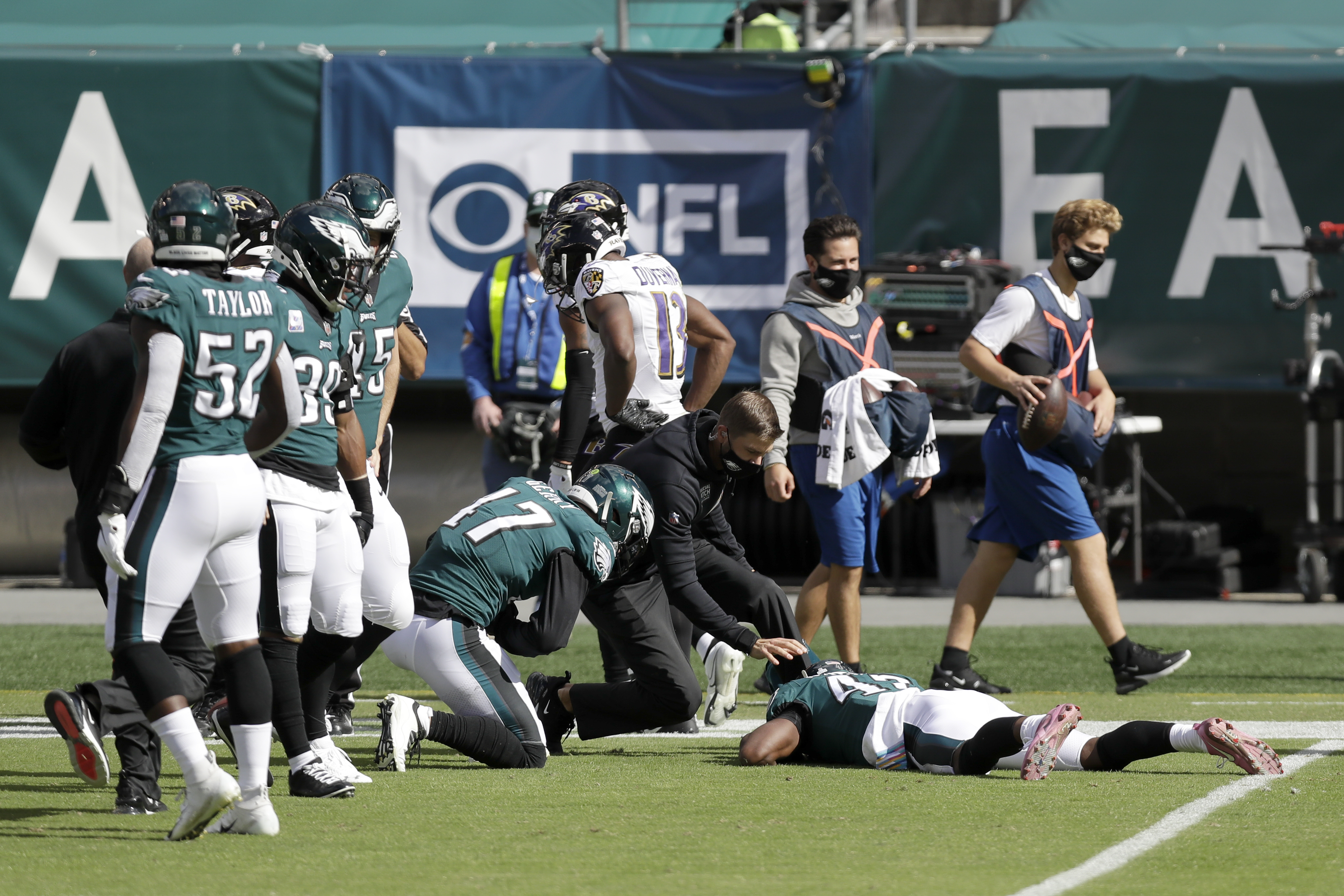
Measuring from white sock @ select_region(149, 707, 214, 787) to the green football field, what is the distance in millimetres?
184

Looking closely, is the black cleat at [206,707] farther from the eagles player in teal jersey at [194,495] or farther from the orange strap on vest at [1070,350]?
the orange strap on vest at [1070,350]

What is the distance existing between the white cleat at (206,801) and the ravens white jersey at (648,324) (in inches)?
108

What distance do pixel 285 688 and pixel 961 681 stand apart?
3474 millimetres

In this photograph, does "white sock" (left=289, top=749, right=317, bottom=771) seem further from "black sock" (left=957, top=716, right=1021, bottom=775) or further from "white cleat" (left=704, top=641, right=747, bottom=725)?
"black sock" (left=957, top=716, right=1021, bottom=775)

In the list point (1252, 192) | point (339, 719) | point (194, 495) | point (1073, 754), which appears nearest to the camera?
point (194, 495)

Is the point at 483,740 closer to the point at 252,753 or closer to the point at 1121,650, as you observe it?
the point at 252,753

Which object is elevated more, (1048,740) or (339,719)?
(1048,740)

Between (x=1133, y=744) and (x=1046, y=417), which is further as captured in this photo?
(x=1046, y=417)

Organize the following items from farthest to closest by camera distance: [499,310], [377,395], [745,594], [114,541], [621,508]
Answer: [499,310], [745,594], [377,395], [621,508], [114,541]

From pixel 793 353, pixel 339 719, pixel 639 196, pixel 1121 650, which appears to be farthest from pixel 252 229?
pixel 639 196

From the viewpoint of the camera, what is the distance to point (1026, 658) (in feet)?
30.5

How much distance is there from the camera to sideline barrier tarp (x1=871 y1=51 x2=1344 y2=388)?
12516 millimetres

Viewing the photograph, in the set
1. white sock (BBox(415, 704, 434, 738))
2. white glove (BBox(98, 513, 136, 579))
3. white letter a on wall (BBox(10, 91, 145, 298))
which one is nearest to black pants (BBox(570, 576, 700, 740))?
white sock (BBox(415, 704, 434, 738))

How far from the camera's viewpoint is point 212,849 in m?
4.29
